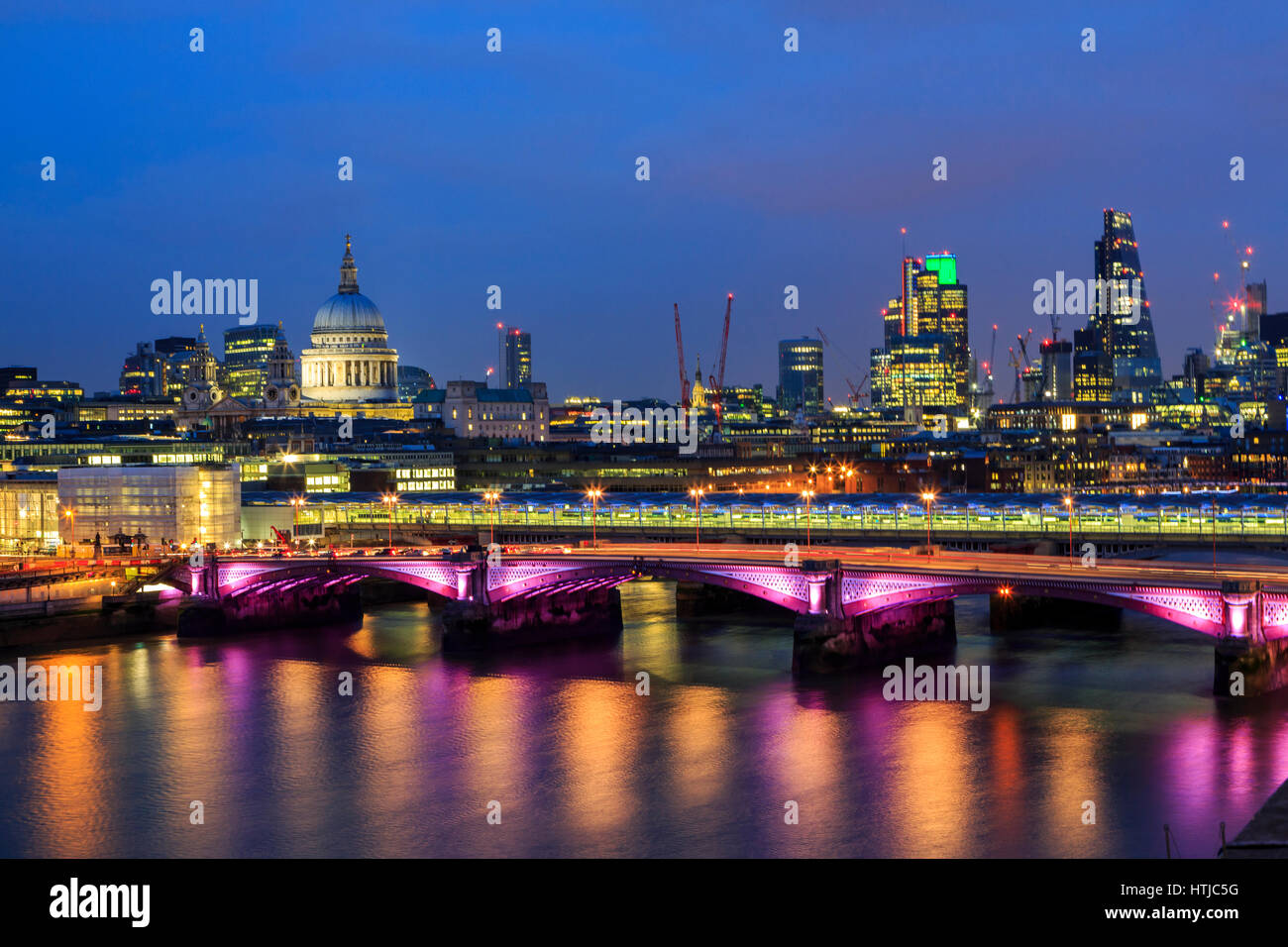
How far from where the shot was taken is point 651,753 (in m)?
47.7

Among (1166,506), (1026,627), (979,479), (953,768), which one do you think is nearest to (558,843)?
(953,768)

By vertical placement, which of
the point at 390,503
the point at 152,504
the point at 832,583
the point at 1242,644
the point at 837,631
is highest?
the point at 152,504

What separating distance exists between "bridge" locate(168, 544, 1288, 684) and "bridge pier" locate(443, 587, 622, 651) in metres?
0.08

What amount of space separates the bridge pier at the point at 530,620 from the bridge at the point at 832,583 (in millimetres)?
84

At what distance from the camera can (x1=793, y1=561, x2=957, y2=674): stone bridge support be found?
5884 centimetres

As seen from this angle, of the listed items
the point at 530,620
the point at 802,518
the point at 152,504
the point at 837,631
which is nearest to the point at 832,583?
the point at 837,631

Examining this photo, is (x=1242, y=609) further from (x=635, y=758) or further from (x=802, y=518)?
(x=802, y=518)

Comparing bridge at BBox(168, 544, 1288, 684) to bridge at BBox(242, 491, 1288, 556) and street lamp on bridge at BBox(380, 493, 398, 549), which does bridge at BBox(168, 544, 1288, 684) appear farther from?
street lamp on bridge at BBox(380, 493, 398, 549)

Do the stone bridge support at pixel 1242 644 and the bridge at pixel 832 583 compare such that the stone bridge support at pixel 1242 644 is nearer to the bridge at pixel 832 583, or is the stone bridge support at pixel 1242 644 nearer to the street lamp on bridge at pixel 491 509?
the bridge at pixel 832 583

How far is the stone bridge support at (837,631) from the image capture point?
58844 mm

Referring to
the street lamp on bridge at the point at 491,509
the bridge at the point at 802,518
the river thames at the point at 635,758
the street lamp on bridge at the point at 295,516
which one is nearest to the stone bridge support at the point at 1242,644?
the river thames at the point at 635,758

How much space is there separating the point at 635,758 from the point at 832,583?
14.2m

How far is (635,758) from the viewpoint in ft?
155
